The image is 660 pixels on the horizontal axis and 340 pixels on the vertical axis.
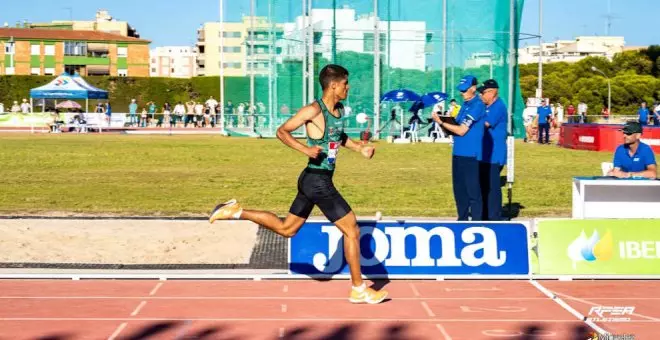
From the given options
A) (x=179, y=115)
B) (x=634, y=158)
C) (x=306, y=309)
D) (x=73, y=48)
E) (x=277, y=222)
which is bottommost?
(x=306, y=309)

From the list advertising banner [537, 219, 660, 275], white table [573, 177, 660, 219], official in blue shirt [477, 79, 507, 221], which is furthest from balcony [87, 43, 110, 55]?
advertising banner [537, 219, 660, 275]

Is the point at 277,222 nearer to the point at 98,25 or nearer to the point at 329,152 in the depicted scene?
the point at 329,152

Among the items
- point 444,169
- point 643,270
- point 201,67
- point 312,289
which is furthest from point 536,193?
point 201,67

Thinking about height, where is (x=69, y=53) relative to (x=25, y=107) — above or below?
above

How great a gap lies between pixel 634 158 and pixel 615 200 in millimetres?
611

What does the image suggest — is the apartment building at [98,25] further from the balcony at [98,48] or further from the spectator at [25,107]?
the spectator at [25,107]

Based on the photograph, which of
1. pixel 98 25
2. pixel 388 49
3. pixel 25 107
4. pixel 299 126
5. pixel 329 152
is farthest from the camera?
pixel 98 25

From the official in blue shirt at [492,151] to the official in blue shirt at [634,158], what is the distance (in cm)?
147

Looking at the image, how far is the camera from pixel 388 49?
45719 mm

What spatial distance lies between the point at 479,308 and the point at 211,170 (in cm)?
1780

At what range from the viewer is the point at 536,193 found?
20.9 meters

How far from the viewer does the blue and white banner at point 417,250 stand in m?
11.4

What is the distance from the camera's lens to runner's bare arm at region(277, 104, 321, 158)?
9.57m

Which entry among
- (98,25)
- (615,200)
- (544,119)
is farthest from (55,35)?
(615,200)
